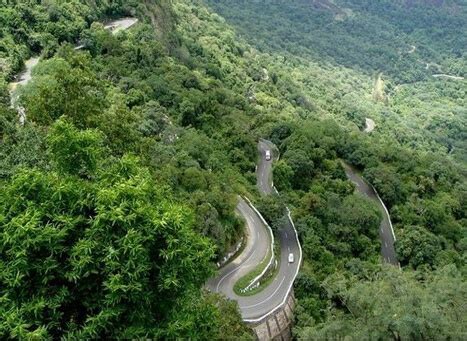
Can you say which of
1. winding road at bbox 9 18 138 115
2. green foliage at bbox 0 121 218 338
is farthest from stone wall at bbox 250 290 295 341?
winding road at bbox 9 18 138 115

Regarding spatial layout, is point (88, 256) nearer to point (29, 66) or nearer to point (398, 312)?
point (398, 312)

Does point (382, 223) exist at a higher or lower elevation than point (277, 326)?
lower

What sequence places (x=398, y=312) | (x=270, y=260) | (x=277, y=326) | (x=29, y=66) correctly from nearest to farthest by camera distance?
(x=398, y=312), (x=277, y=326), (x=270, y=260), (x=29, y=66)

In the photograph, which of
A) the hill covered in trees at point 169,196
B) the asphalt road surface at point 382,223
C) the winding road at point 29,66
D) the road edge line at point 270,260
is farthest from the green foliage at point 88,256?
the asphalt road surface at point 382,223

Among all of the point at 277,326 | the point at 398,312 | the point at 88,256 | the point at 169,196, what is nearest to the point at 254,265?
the point at 277,326

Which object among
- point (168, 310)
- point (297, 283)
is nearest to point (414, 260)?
point (297, 283)

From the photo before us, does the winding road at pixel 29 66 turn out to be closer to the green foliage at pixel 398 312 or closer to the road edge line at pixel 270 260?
the road edge line at pixel 270 260
